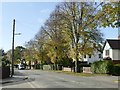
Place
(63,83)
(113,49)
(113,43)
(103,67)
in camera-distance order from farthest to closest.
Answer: (113,43) → (113,49) → (103,67) → (63,83)

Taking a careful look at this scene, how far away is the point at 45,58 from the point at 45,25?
880 inches

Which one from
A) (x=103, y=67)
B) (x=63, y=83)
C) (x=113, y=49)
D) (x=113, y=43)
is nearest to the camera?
(x=63, y=83)

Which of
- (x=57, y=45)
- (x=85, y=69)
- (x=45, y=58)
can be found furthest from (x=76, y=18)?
(x=45, y=58)

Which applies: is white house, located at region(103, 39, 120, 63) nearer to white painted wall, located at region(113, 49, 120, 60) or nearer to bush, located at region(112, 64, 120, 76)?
white painted wall, located at region(113, 49, 120, 60)

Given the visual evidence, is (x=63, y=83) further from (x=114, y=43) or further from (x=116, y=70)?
(x=114, y=43)

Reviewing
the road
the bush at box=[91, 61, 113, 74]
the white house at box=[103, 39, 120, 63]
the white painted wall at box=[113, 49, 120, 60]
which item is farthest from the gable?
the road

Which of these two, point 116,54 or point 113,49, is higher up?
point 113,49

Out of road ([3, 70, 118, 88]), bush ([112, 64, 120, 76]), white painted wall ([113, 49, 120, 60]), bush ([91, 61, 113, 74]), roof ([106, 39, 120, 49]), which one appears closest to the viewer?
road ([3, 70, 118, 88])

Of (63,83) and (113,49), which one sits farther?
(113,49)

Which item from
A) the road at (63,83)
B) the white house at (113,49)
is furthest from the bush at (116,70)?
the white house at (113,49)

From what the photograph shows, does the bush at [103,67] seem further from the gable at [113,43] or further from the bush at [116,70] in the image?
the gable at [113,43]

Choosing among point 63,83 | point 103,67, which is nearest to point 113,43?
point 103,67

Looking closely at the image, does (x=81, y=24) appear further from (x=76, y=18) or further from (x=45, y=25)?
(x=45, y=25)

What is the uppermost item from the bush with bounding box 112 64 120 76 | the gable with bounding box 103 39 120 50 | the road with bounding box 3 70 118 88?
the gable with bounding box 103 39 120 50
